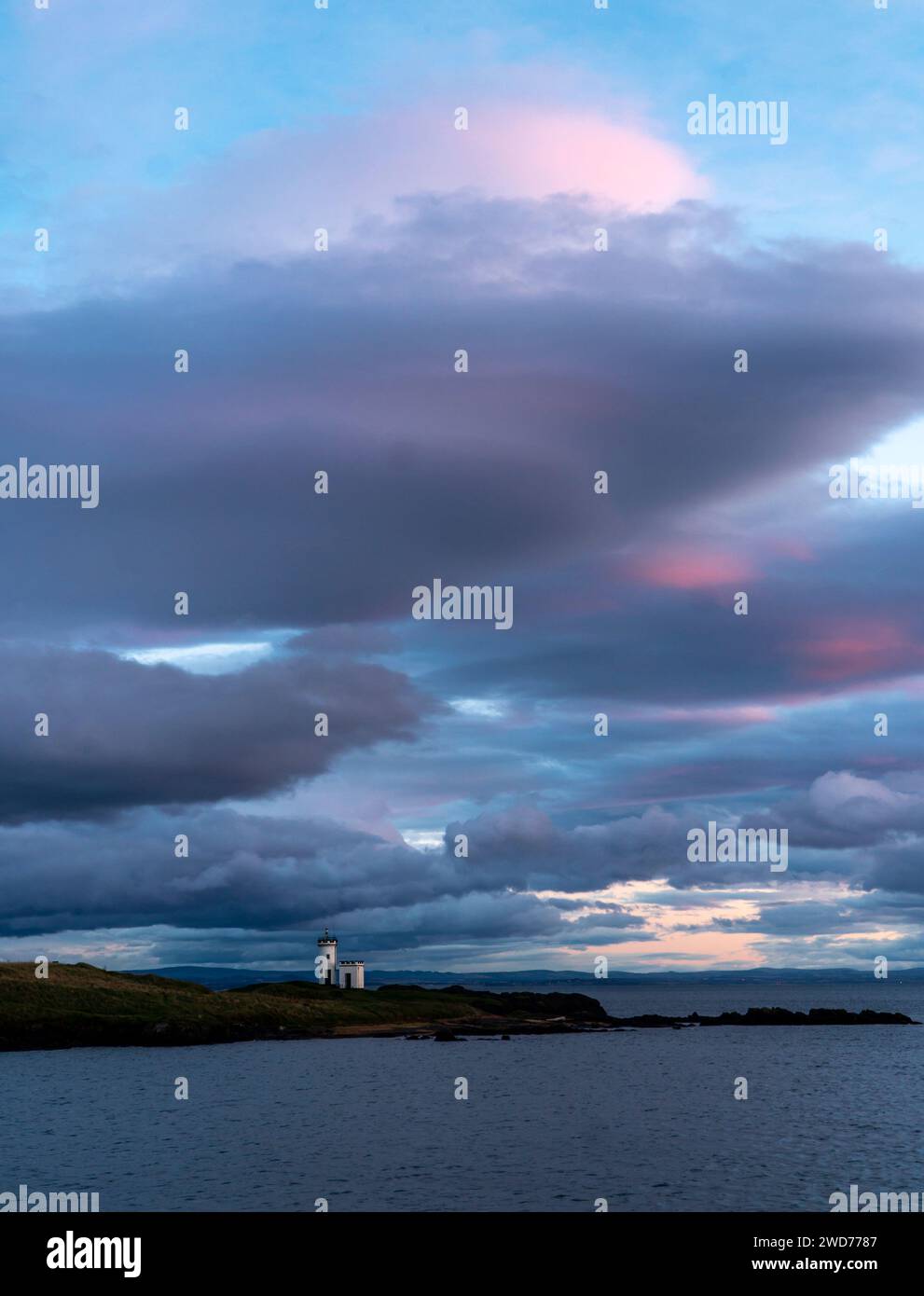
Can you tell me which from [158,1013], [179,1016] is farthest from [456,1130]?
[158,1013]

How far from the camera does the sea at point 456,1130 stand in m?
60.0

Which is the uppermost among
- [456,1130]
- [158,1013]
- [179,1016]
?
[456,1130]

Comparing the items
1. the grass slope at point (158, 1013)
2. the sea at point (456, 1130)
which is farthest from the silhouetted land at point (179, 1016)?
the sea at point (456, 1130)

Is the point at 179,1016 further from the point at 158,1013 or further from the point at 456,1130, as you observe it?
the point at 456,1130

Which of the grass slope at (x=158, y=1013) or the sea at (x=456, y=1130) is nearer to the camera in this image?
the sea at (x=456, y=1130)

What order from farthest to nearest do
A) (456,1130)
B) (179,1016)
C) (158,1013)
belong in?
(158,1013) → (179,1016) → (456,1130)

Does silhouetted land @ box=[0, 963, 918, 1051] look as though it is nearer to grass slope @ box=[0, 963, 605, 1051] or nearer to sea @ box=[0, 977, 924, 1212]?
grass slope @ box=[0, 963, 605, 1051]

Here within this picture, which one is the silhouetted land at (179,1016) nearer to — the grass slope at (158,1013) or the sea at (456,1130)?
the grass slope at (158,1013)

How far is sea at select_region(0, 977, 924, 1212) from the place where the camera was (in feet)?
197

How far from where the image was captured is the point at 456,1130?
8138 centimetres

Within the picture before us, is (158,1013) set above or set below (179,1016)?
above
